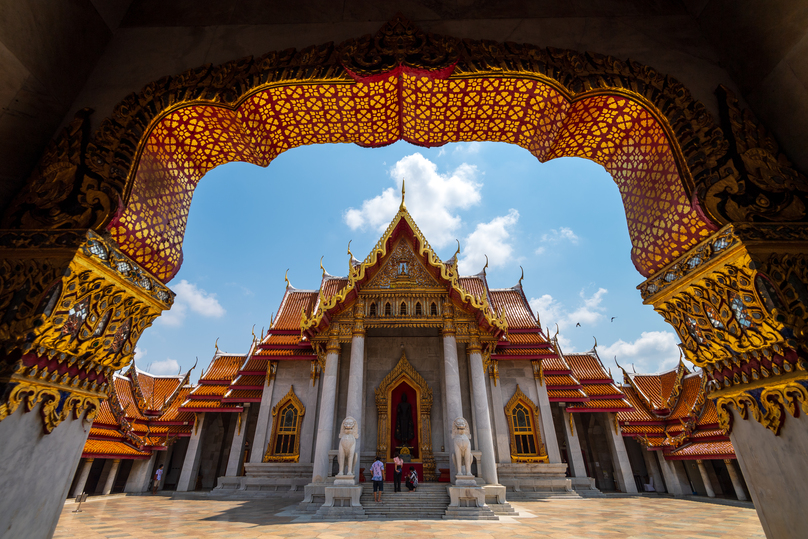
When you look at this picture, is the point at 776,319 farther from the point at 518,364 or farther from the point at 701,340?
the point at 518,364

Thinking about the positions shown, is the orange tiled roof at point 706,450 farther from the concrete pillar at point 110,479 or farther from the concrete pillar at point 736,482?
the concrete pillar at point 110,479

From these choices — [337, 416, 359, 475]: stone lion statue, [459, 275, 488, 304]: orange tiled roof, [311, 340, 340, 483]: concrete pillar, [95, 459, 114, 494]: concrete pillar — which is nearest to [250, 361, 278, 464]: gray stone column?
[311, 340, 340, 483]: concrete pillar

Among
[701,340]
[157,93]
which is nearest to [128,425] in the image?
[157,93]

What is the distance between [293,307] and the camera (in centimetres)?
1706

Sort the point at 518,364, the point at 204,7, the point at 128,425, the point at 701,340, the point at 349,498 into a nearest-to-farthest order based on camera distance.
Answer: the point at 701,340
the point at 204,7
the point at 349,498
the point at 518,364
the point at 128,425

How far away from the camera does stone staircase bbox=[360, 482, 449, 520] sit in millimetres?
8703

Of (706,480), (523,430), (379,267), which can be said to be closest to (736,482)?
(706,480)

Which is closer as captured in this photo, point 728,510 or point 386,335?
point 728,510

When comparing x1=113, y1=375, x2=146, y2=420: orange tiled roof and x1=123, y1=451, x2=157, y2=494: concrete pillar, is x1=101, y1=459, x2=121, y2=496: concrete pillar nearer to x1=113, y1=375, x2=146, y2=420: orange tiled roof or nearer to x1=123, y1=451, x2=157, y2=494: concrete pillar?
x1=123, y1=451, x2=157, y2=494: concrete pillar

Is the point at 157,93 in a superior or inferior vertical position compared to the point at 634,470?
superior

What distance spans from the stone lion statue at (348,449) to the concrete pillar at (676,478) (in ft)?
44.4

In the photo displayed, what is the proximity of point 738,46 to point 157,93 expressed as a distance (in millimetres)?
4544

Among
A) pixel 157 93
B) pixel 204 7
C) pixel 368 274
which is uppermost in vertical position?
pixel 368 274

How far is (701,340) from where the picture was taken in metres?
2.63
